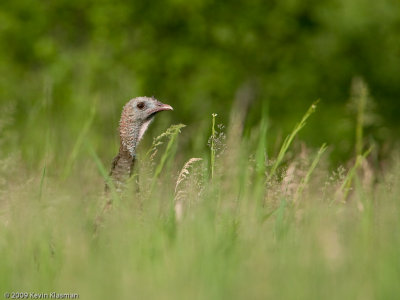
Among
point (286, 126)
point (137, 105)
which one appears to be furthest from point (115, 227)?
point (286, 126)

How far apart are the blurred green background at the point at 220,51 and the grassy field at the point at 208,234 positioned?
1073 cm

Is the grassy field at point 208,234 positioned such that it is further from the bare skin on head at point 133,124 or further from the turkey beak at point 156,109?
the turkey beak at point 156,109

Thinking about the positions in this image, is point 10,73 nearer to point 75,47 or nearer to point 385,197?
point 75,47

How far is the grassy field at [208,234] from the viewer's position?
3295mm

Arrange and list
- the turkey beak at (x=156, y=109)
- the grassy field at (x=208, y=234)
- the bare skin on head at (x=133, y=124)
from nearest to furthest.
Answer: the grassy field at (x=208, y=234) < the bare skin on head at (x=133, y=124) < the turkey beak at (x=156, y=109)

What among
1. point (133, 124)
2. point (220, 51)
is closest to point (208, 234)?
point (133, 124)

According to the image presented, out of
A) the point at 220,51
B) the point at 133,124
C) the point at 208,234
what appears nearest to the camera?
the point at 208,234

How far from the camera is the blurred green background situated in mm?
16078

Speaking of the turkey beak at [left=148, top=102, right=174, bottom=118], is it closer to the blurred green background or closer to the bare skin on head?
the bare skin on head

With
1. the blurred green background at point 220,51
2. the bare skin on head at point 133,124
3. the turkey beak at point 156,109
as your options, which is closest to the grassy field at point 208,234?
the bare skin on head at point 133,124

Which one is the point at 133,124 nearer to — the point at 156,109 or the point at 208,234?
the point at 156,109

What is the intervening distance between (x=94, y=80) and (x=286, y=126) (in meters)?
3.38

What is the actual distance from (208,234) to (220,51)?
44.1ft

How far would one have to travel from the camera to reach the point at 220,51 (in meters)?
17.1
